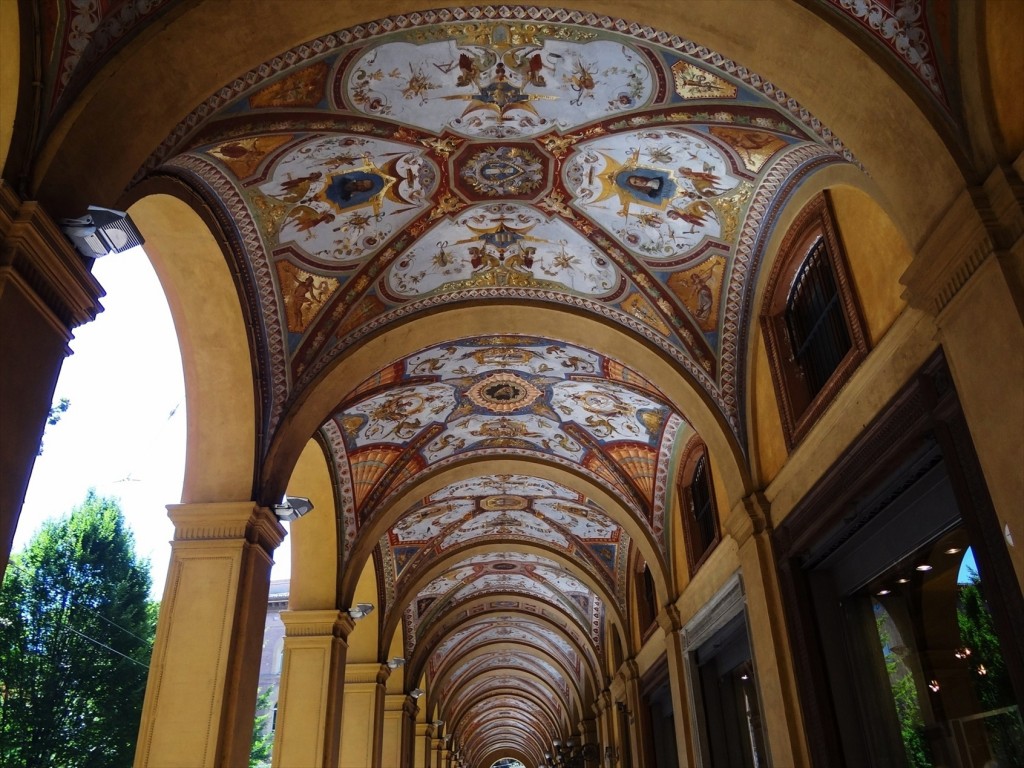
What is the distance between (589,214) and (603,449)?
5.68 meters

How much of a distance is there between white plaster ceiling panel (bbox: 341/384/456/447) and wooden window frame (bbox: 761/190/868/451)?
5357mm

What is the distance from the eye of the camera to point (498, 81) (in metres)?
6.79

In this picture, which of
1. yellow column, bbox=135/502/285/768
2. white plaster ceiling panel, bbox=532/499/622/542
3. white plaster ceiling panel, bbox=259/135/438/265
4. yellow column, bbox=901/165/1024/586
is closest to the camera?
yellow column, bbox=901/165/1024/586

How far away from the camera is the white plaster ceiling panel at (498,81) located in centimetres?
633

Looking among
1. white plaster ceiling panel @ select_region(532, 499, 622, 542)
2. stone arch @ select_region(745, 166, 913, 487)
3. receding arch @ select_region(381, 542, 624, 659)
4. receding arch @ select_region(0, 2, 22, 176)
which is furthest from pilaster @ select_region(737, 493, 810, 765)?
receding arch @ select_region(381, 542, 624, 659)

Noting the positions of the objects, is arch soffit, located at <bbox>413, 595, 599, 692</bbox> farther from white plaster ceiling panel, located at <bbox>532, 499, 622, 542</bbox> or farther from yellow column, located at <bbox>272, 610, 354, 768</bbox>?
yellow column, located at <bbox>272, 610, 354, 768</bbox>

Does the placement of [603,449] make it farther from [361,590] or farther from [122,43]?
[122,43]

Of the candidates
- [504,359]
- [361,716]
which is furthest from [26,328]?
[361,716]

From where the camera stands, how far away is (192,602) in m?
7.75

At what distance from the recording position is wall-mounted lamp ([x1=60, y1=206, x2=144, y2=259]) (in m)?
4.50

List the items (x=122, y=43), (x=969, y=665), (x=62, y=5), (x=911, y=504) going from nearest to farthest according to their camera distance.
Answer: (x=62, y=5)
(x=122, y=43)
(x=969, y=665)
(x=911, y=504)

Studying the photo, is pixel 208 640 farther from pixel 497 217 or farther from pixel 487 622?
pixel 487 622

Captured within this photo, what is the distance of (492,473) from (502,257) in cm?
589

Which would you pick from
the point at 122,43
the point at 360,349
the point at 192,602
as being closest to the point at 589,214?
the point at 360,349
